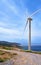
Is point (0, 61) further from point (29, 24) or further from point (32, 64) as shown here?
point (29, 24)

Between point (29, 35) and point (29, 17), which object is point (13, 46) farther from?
point (29, 17)

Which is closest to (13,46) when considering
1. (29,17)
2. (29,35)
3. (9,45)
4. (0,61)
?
(9,45)

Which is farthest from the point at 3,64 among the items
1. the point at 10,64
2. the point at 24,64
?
the point at 24,64

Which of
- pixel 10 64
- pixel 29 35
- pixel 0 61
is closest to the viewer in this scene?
pixel 10 64

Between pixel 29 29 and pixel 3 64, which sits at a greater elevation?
pixel 29 29

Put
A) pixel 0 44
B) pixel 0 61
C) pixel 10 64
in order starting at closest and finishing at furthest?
pixel 10 64 → pixel 0 61 → pixel 0 44

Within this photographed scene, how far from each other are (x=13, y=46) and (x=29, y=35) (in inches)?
245

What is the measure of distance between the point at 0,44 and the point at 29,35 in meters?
7.59

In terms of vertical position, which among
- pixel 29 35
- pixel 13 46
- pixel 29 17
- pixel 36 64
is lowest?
pixel 36 64

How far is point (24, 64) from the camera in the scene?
48.4ft

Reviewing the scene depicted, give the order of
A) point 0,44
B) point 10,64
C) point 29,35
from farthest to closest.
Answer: point 29,35, point 0,44, point 10,64

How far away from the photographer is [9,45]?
31.3m

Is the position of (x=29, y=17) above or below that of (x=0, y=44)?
above

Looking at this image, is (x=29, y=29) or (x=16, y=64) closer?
(x=16, y=64)
